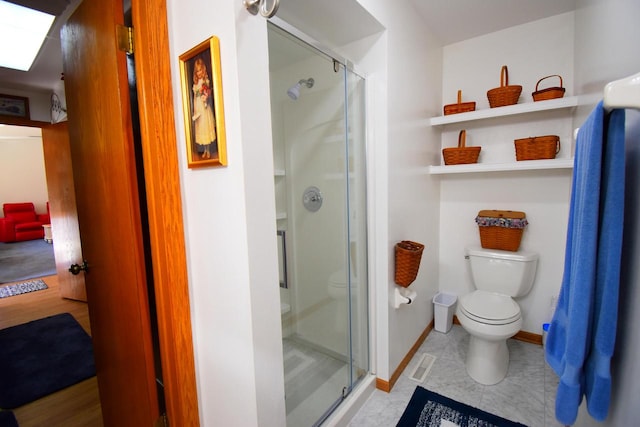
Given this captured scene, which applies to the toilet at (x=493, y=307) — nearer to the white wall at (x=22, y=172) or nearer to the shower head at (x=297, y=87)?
the shower head at (x=297, y=87)

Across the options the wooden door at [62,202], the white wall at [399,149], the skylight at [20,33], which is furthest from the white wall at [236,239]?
the wooden door at [62,202]

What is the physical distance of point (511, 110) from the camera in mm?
1987

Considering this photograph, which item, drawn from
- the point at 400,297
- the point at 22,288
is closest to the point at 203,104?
the point at 400,297

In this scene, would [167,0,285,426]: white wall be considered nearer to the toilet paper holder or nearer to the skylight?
the toilet paper holder

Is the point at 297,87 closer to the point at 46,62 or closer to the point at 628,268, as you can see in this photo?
the point at 628,268

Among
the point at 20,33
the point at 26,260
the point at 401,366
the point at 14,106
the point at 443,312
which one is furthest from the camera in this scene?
the point at 26,260

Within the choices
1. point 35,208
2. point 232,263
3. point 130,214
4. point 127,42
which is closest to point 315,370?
point 232,263

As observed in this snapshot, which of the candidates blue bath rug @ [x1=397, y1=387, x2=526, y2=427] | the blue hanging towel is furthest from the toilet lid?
the blue hanging towel

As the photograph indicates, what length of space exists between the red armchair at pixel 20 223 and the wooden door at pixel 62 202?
4697 mm

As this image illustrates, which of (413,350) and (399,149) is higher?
(399,149)

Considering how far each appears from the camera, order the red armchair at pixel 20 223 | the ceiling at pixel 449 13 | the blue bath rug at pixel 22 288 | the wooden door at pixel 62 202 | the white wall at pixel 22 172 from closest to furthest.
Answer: the ceiling at pixel 449 13 < the wooden door at pixel 62 202 < the blue bath rug at pixel 22 288 < the red armchair at pixel 20 223 < the white wall at pixel 22 172

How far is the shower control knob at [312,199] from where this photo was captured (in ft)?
5.97

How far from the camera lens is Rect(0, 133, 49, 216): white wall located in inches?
265

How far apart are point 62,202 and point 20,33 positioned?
1.82 meters
